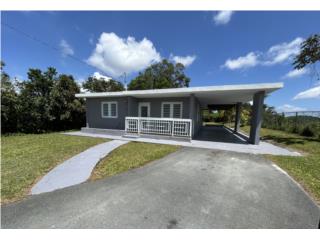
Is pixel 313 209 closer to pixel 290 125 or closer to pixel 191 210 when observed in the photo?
pixel 191 210

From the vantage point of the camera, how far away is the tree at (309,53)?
8320 mm

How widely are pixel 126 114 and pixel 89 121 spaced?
12.1 feet

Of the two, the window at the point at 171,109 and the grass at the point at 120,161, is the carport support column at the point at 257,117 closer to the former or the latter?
the window at the point at 171,109

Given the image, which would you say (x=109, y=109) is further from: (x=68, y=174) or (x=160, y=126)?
(x=68, y=174)

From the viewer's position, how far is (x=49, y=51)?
34.4ft

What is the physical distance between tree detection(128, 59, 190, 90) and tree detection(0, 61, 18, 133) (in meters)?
22.3

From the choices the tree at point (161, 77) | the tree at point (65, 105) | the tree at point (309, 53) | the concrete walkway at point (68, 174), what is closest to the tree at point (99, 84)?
the tree at point (65, 105)

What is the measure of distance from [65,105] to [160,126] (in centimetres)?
994

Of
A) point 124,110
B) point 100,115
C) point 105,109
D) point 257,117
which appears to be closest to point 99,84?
point 100,115

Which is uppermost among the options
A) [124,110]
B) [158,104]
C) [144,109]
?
[158,104]

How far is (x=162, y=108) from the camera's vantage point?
1033cm

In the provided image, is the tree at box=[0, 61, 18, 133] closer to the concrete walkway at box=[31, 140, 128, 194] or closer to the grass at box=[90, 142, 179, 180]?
the concrete walkway at box=[31, 140, 128, 194]

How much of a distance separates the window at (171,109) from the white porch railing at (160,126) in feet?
4.45
